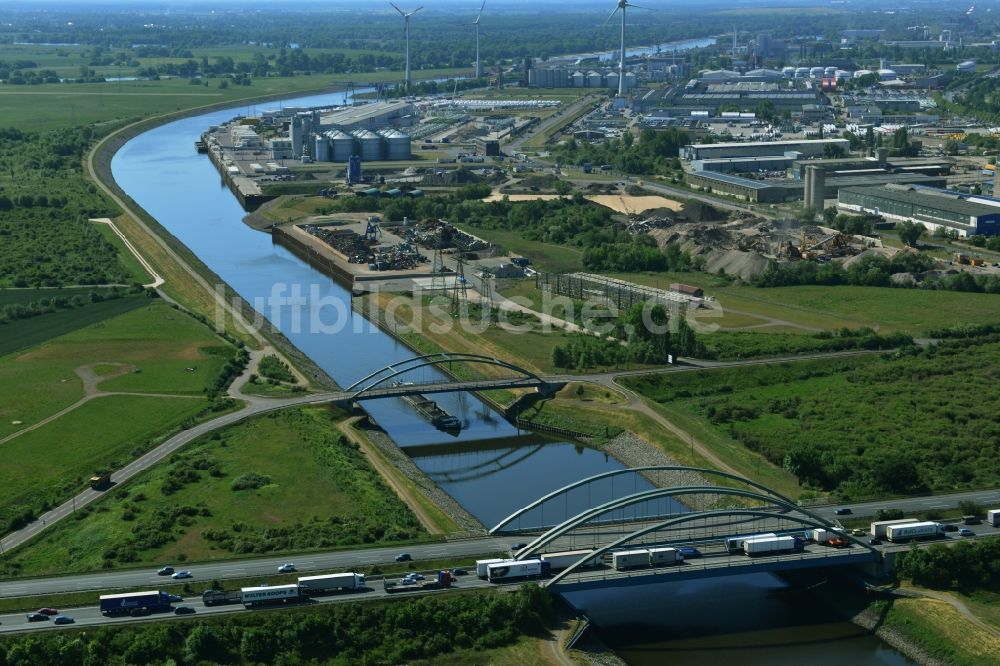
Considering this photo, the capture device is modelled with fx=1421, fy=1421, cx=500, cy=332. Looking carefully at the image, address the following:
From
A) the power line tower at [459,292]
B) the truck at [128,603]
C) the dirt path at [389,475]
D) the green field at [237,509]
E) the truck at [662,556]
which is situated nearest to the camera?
the truck at [128,603]

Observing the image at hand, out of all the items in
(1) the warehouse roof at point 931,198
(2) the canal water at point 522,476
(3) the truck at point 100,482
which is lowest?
(2) the canal water at point 522,476

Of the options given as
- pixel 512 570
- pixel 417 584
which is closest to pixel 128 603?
pixel 417 584

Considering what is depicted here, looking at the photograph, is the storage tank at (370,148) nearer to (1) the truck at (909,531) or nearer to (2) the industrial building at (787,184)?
(2) the industrial building at (787,184)

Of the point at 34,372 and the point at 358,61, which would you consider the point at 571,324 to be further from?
the point at 358,61

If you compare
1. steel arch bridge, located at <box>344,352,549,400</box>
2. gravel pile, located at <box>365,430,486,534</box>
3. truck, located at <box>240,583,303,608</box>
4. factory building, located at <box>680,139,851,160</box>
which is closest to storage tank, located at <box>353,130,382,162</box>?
factory building, located at <box>680,139,851,160</box>

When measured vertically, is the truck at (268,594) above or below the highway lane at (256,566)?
above

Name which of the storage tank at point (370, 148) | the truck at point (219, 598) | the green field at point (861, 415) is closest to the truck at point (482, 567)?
the truck at point (219, 598)

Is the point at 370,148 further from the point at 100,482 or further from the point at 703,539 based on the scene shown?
the point at 703,539
